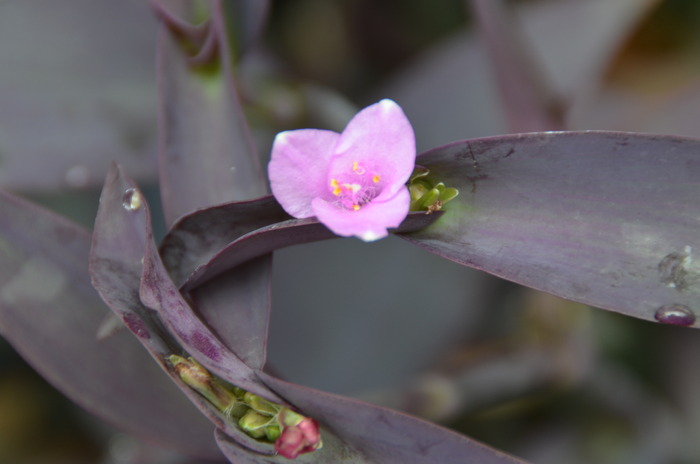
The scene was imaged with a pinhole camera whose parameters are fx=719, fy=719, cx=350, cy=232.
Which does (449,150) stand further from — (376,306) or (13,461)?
(13,461)

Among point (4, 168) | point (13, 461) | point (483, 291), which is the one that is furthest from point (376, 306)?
point (13, 461)

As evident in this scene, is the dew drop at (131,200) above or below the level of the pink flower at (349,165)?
above

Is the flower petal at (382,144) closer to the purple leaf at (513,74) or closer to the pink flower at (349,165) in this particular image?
the pink flower at (349,165)

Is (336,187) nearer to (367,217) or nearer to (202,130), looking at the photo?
(367,217)

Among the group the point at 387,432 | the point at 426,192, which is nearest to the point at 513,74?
the point at 426,192

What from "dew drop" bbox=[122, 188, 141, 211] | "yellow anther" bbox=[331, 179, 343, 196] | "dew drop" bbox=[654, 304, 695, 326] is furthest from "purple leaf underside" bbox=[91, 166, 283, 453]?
"dew drop" bbox=[654, 304, 695, 326]

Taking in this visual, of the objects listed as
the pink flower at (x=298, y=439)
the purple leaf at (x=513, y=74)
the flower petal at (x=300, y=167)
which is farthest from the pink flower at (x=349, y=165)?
the purple leaf at (x=513, y=74)

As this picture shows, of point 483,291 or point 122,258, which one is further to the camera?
point 483,291
